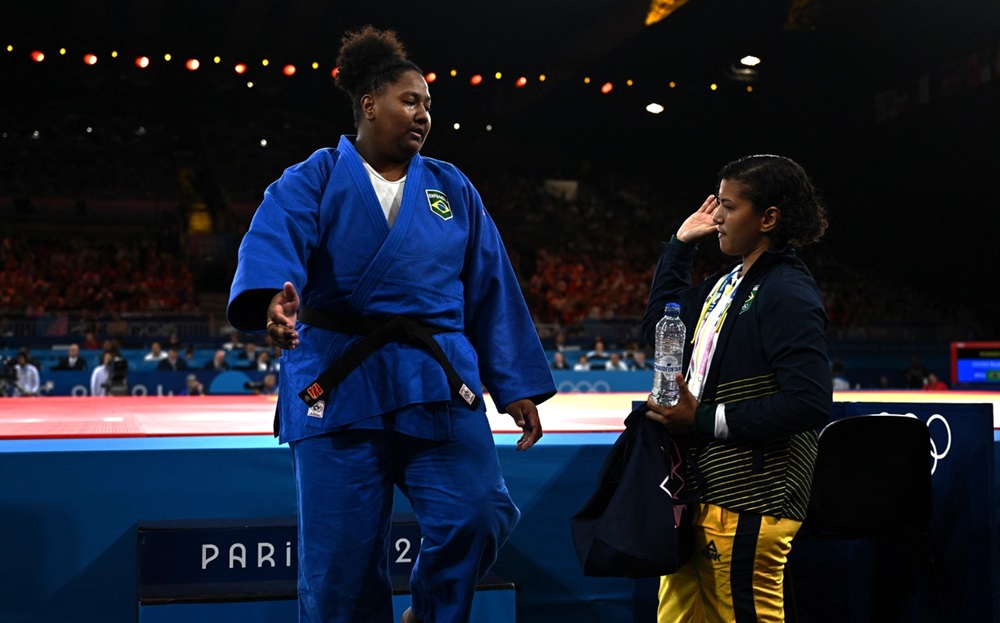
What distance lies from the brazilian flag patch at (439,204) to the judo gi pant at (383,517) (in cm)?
47

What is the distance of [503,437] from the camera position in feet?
11.4

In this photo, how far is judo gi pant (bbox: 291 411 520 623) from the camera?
2000 mm

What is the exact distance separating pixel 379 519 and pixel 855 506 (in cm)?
152

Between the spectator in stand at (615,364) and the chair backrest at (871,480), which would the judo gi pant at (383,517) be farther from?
the spectator in stand at (615,364)

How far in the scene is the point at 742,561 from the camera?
2072 mm

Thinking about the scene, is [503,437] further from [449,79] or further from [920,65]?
[449,79]

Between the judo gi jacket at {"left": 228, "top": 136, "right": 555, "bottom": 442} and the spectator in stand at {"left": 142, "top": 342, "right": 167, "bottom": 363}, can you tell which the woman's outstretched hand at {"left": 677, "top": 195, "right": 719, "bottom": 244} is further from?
the spectator in stand at {"left": 142, "top": 342, "right": 167, "bottom": 363}

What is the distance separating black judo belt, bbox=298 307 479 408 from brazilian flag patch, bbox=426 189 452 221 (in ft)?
0.89

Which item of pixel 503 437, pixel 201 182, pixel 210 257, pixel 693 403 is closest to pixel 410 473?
pixel 693 403

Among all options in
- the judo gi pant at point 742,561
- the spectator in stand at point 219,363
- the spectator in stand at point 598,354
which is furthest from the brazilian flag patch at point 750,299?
the spectator in stand at point 598,354

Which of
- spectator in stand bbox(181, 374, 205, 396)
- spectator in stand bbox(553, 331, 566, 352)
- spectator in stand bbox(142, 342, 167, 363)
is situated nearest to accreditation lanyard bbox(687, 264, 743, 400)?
spectator in stand bbox(181, 374, 205, 396)

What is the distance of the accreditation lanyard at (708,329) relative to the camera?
7.36 feet

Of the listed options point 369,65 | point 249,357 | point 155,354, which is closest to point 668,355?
point 369,65

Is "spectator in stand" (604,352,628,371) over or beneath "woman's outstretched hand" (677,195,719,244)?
beneath
